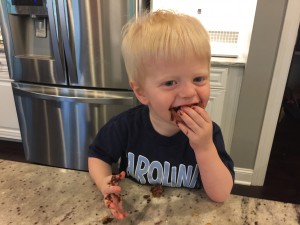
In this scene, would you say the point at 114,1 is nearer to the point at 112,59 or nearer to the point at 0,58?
the point at 112,59

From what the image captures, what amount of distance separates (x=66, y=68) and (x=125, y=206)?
1.42 m

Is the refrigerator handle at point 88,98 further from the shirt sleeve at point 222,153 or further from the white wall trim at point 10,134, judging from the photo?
the shirt sleeve at point 222,153


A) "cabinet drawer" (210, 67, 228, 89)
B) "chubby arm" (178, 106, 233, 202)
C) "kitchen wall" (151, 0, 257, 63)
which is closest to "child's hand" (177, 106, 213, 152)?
"chubby arm" (178, 106, 233, 202)

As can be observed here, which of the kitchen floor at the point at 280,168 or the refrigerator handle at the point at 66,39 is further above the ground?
the refrigerator handle at the point at 66,39

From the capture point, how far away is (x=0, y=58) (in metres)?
2.22

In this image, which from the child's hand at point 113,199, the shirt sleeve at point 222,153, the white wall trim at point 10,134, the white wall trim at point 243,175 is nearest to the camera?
the child's hand at point 113,199

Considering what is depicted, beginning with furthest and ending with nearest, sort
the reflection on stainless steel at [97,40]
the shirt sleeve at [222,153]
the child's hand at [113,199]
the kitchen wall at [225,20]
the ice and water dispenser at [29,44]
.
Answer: the kitchen wall at [225,20]
the ice and water dispenser at [29,44]
the reflection on stainless steel at [97,40]
the shirt sleeve at [222,153]
the child's hand at [113,199]

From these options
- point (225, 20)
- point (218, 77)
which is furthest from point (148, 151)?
point (225, 20)

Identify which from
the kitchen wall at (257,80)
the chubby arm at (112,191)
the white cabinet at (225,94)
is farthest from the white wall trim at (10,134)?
A: the chubby arm at (112,191)

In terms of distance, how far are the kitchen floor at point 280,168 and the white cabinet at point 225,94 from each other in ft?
1.39

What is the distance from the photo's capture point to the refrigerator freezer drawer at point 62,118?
182 cm

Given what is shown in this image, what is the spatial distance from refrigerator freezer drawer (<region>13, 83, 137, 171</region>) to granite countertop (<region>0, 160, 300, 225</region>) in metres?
1.16

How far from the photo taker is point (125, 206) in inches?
22.8

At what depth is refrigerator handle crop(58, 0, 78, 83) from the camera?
161 centimetres
